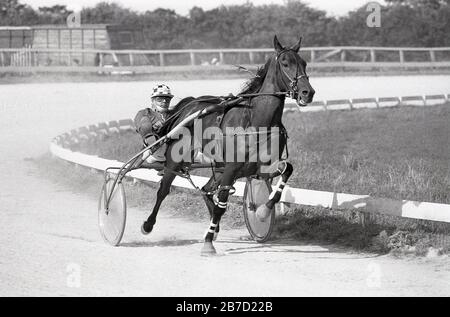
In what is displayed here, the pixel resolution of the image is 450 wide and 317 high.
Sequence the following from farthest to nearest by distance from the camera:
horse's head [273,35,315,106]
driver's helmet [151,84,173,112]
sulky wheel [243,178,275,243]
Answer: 1. driver's helmet [151,84,173,112]
2. sulky wheel [243,178,275,243]
3. horse's head [273,35,315,106]

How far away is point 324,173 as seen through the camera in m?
13.5

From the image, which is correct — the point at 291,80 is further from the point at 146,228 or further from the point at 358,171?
the point at 358,171

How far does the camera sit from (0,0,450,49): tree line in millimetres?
46000

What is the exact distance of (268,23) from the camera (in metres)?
50.2

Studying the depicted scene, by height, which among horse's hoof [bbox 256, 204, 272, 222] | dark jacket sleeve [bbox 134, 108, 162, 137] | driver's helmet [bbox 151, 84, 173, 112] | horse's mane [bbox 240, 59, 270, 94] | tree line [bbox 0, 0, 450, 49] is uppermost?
tree line [bbox 0, 0, 450, 49]

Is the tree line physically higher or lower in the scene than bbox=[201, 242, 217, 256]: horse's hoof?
higher

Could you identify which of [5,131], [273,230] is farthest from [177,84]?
[273,230]

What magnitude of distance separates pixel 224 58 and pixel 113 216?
29.6 m

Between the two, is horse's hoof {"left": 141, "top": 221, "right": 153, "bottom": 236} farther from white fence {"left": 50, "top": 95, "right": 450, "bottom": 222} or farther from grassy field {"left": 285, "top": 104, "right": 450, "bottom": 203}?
grassy field {"left": 285, "top": 104, "right": 450, "bottom": 203}

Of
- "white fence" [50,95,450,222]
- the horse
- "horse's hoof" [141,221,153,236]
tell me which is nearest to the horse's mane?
the horse

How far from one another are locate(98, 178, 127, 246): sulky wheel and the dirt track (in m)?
0.17

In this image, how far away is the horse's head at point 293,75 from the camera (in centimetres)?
903
